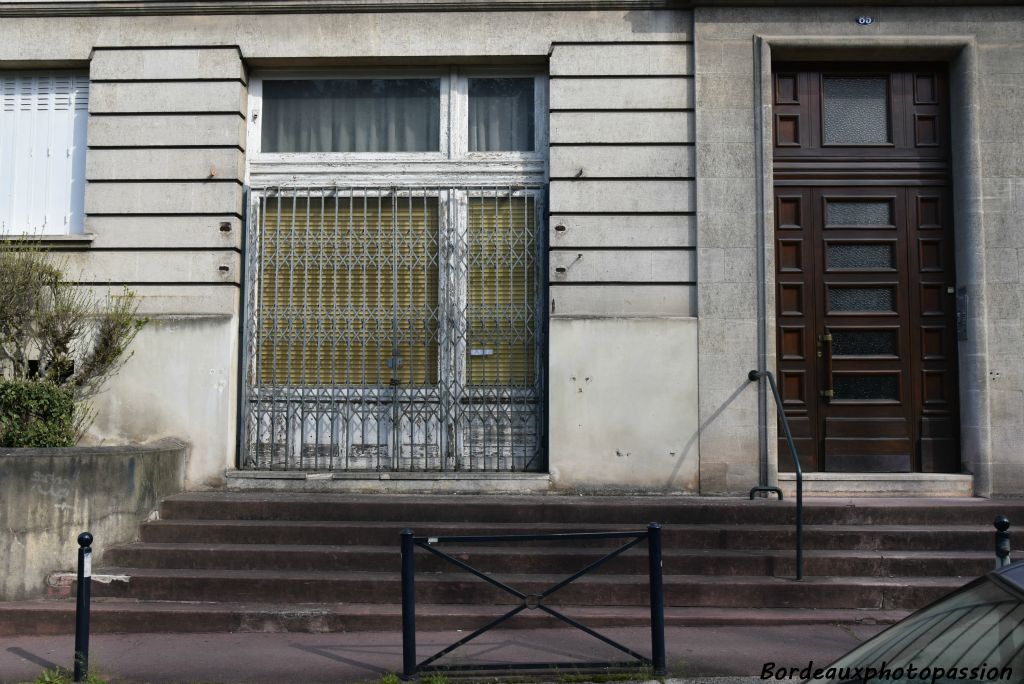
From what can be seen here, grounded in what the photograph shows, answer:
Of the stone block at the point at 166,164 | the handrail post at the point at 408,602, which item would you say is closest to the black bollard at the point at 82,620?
the handrail post at the point at 408,602

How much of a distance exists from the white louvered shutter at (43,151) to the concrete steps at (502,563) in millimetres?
4001

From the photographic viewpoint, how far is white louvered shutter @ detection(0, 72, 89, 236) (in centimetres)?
1038

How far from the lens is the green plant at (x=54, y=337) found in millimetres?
8617

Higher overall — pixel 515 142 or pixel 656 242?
pixel 515 142

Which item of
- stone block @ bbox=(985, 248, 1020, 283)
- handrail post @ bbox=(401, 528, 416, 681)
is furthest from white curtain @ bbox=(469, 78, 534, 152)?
handrail post @ bbox=(401, 528, 416, 681)

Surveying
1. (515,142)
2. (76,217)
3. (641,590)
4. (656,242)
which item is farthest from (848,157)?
(76,217)

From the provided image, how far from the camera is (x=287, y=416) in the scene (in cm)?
992

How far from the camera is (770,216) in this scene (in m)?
9.61

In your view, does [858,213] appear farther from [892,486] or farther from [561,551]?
[561,551]

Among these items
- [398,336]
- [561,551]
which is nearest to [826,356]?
[561,551]

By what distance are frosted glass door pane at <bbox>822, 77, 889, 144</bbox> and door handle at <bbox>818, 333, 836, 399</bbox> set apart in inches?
87.1

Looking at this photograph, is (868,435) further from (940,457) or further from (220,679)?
(220,679)

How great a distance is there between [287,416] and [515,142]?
402 centimetres

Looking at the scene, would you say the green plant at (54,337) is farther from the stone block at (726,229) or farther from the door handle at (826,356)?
the door handle at (826,356)
